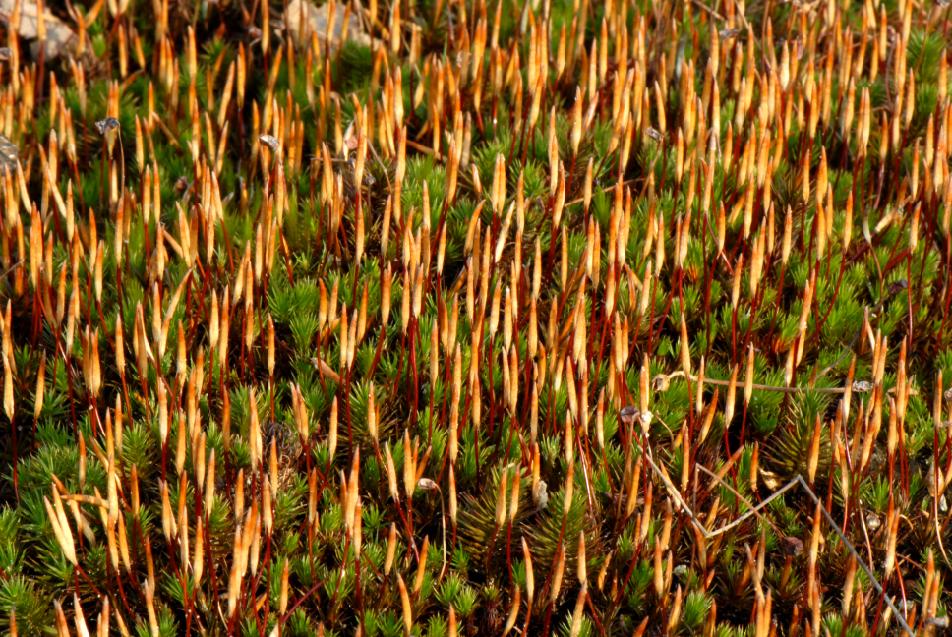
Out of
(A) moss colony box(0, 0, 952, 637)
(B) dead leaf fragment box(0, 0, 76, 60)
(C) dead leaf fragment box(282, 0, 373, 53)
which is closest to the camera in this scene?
(A) moss colony box(0, 0, 952, 637)

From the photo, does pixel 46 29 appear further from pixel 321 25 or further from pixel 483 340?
pixel 483 340

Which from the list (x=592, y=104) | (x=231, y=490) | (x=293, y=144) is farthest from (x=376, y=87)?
(x=231, y=490)

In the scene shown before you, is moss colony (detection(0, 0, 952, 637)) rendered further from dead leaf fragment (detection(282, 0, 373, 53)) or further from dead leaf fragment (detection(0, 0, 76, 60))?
dead leaf fragment (detection(0, 0, 76, 60))

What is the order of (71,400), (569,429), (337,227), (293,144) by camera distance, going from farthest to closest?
(293,144), (337,227), (71,400), (569,429)

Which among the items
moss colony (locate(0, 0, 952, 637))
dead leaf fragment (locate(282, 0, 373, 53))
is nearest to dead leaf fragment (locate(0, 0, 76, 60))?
moss colony (locate(0, 0, 952, 637))

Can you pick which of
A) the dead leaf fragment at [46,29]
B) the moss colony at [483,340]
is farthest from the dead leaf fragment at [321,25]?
the dead leaf fragment at [46,29]

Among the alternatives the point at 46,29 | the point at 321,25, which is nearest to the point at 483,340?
the point at 321,25

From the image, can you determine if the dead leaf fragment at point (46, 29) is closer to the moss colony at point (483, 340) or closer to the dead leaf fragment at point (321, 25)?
the moss colony at point (483, 340)

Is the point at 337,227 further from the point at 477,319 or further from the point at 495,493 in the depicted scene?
the point at 495,493

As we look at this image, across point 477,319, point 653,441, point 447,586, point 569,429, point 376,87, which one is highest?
point 376,87
